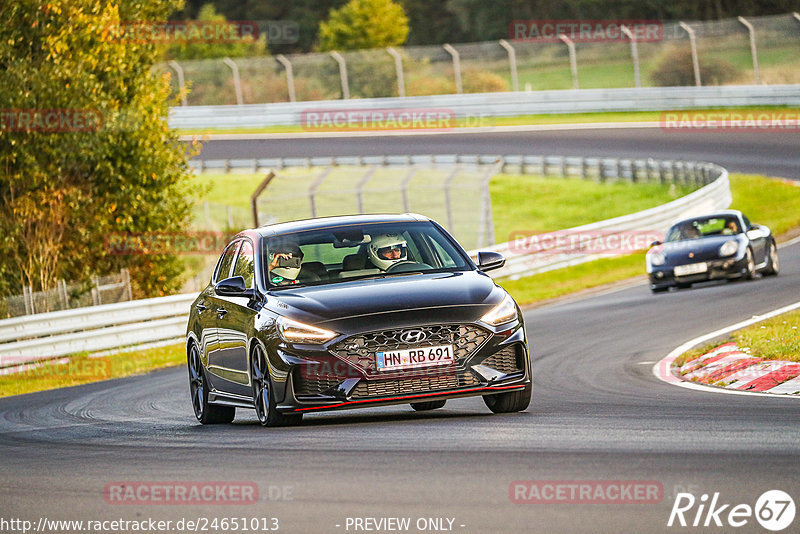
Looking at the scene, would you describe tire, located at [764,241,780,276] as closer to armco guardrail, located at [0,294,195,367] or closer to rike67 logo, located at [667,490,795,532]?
armco guardrail, located at [0,294,195,367]

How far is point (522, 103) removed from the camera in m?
52.6

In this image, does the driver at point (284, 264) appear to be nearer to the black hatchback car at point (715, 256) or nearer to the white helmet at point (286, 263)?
the white helmet at point (286, 263)

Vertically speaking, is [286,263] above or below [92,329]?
above

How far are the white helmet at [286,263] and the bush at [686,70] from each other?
4100cm

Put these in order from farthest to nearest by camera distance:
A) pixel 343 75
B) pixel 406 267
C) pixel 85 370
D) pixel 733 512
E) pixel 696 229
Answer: pixel 343 75 → pixel 696 229 → pixel 85 370 → pixel 406 267 → pixel 733 512

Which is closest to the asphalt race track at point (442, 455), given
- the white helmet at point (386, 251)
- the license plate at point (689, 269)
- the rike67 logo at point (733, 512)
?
the rike67 logo at point (733, 512)

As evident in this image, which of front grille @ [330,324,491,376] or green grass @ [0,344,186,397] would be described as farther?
green grass @ [0,344,186,397]

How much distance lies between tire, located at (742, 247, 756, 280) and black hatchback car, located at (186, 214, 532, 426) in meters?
12.3

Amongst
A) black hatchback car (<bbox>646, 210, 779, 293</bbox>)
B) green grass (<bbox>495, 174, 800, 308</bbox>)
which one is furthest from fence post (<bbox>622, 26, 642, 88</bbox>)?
black hatchback car (<bbox>646, 210, 779, 293</bbox>)

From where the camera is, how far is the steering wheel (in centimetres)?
1003

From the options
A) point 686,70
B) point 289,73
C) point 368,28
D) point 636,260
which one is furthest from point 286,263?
point 368,28

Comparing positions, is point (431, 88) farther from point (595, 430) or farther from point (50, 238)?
point (595, 430)

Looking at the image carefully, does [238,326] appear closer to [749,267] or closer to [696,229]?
[749,267]

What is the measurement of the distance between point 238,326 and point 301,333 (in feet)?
4.13
